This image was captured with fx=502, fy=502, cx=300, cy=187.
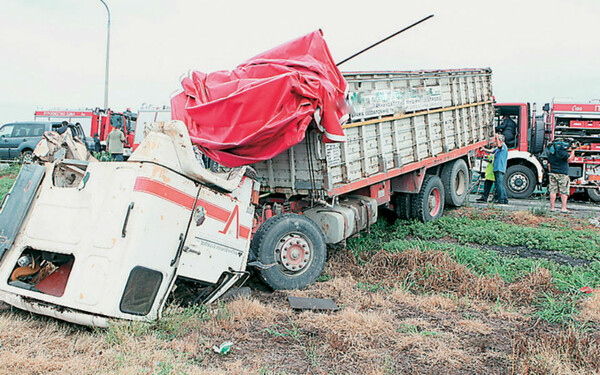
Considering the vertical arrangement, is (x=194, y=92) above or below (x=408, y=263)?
above

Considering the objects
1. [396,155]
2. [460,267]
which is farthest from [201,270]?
[396,155]

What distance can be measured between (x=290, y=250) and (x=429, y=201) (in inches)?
178

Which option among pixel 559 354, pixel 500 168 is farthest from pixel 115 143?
pixel 559 354

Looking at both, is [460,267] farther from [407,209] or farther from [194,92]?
[194,92]

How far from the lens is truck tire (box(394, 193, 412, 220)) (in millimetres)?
9242

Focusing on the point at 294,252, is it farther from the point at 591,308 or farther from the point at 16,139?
the point at 16,139

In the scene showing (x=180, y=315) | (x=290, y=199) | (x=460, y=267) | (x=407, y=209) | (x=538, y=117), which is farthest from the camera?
(x=538, y=117)

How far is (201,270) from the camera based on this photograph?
4.70 m

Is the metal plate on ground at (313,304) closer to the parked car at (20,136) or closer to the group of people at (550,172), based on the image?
the group of people at (550,172)

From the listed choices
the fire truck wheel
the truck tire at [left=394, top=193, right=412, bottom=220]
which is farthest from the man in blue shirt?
the truck tire at [left=394, top=193, right=412, bottom=220]

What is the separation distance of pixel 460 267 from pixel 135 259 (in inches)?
158

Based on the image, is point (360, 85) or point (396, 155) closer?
point (360, 85)

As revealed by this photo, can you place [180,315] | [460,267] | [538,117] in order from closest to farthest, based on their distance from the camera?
[180,315] → [460,267] → [538,117]

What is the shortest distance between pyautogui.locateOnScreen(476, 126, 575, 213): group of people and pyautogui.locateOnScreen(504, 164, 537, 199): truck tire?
81 centimetres
